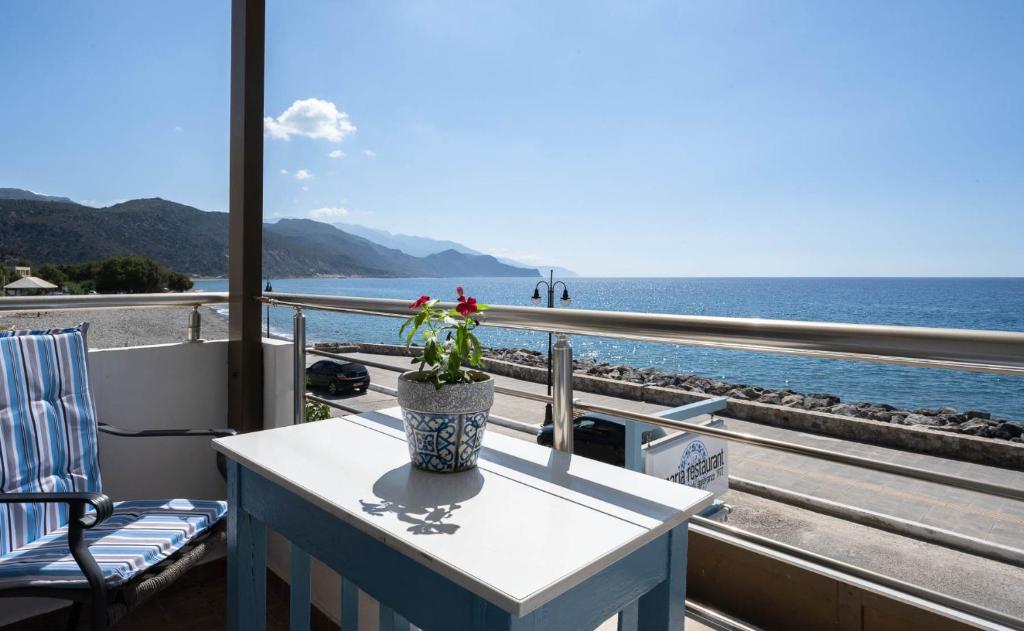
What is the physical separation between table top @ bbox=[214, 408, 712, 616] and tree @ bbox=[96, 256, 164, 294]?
3.32m

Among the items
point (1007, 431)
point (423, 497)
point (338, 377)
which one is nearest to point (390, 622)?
point (423, 497)

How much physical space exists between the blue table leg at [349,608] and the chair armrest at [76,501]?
565 millimetres

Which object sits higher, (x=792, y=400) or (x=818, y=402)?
(x=792, y=400)

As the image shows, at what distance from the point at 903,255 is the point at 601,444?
55331 millimetres

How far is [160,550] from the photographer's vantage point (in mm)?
1382

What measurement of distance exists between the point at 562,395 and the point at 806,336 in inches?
19.6

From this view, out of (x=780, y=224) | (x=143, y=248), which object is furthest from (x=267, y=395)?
(x=780, y=224)

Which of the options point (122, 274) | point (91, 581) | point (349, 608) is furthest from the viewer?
point (122, 274)

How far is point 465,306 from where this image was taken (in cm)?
99

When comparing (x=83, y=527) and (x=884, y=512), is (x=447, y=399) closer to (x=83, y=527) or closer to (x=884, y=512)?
(x=83, y=527)

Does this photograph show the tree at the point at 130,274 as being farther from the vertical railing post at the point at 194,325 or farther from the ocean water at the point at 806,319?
the vertical railing post at the point at 194,325

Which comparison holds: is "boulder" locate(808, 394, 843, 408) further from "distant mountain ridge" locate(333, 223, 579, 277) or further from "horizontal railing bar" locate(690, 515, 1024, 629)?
"distant mountain ridge" locate(333, 223, 579, 277)

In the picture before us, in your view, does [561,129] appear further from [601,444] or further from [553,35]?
[601,444]

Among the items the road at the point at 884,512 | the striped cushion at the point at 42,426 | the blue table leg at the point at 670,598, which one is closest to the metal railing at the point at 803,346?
the blue table leg at the point at 670,598
